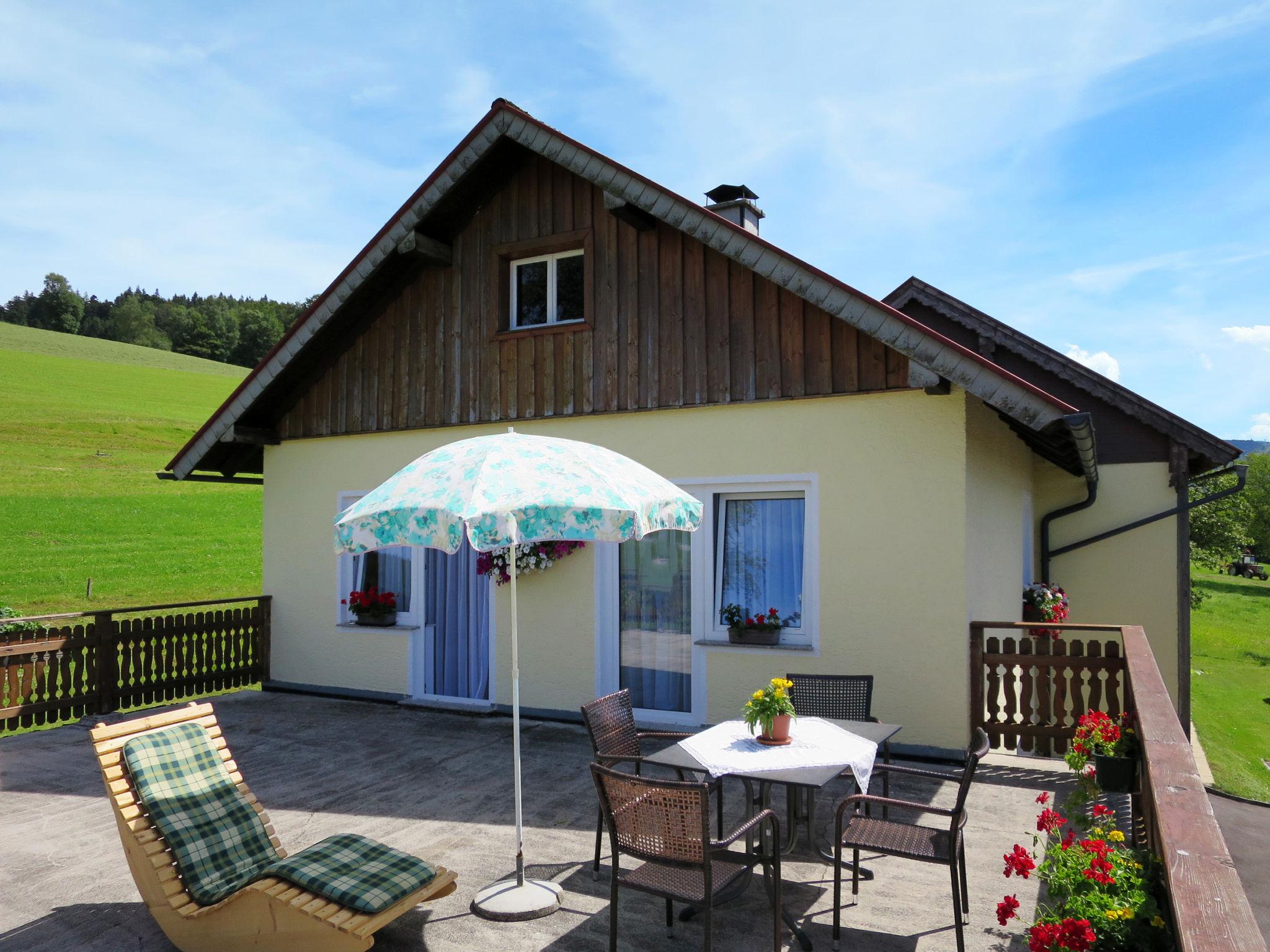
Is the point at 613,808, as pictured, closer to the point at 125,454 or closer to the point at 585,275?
the point at 585,275

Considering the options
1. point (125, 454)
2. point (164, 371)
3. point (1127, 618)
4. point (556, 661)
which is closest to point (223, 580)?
point (125, 454)

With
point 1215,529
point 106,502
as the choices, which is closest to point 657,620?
point 1215,529

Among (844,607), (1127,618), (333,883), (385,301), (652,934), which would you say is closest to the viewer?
(333,883)

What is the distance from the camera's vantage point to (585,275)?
8.79 metres

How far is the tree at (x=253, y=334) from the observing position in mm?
68938

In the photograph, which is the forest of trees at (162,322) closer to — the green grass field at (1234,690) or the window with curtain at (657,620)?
the green grass field at (1234,690)

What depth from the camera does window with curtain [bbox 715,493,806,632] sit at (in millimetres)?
7711

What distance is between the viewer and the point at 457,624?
31.3 ft

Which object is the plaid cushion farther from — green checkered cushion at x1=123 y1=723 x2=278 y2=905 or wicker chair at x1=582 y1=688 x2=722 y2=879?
wicker chair at x1=582 y1=688 x2=722 y2=879

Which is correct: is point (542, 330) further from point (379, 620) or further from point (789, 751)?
point (789, 751)

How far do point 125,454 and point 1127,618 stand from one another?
3421 cm

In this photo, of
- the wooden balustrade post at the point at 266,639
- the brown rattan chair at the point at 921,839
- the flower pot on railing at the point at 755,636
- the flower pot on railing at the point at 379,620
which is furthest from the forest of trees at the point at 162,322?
the brown rattan chair at the point at 921,839

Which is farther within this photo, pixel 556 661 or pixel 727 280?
pixel 556 661

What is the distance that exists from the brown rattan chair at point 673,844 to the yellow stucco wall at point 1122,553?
31.6ft
